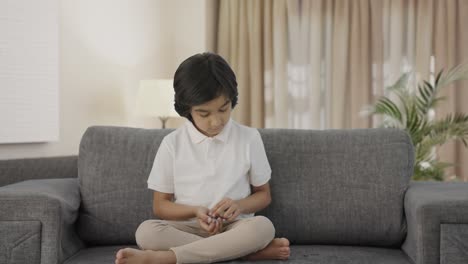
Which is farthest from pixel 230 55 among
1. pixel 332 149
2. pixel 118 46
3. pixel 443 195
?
pixel 443 195

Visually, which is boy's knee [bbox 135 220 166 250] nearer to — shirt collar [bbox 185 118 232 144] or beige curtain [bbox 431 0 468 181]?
shirt collar [bbox 185 118 232 144]

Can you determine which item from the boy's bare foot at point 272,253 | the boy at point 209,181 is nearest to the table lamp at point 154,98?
the boy at point 209,181

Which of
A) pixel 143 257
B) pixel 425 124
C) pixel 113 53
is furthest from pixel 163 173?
pixel 113 53

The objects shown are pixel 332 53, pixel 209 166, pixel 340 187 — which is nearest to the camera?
pixel 209 166

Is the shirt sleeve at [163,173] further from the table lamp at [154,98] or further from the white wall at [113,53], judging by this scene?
the table lamp at [154,98]

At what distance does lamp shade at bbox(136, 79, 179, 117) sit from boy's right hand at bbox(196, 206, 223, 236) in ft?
8.98

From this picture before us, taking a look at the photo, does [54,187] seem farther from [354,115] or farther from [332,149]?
[354,115]

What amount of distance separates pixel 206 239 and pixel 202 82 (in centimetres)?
54

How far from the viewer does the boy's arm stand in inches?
104

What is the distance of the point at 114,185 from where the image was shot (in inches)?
113

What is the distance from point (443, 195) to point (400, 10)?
10.9 ft

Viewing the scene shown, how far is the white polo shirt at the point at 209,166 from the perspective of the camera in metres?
2.71

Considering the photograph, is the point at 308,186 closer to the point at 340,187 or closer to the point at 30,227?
the point at 340,187

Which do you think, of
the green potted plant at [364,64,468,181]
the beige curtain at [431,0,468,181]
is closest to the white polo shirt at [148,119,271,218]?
the green potted plant at [364,64,468,181]
